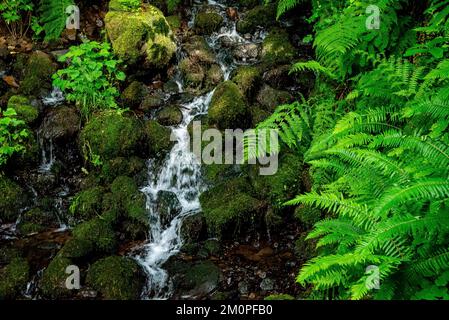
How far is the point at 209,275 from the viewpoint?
16.2 feet

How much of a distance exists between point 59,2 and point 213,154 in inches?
178

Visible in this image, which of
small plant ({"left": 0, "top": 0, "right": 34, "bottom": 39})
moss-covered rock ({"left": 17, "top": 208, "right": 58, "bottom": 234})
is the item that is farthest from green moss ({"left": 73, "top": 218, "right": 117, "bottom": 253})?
small plant ({"left": 0, "top": 0, "right": 34, "bottom": 39})

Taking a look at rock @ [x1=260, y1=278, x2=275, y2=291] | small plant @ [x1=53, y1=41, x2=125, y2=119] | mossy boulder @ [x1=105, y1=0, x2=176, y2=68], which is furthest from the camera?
mossy boulder @ [x1=105, y1=0, x2=176, y2=68]

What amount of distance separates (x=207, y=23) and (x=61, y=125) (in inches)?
151

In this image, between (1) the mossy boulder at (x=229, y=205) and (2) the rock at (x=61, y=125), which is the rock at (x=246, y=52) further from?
(2) the rock at (x=61, y=125)

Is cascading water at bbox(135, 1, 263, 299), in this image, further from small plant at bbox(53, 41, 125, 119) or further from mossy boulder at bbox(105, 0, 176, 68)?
small plant at bbox(53, 41, 125, 119)

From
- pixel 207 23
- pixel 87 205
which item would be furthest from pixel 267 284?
pixel 207 23

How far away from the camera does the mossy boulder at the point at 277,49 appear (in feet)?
25.3

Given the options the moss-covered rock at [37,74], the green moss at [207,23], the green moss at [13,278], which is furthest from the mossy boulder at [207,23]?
the green moss at [13,278]

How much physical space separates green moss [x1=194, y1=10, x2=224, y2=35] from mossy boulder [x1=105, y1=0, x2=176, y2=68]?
911 mm

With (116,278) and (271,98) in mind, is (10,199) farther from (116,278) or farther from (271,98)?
(271,98)

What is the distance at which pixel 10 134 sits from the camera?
21.7 feet

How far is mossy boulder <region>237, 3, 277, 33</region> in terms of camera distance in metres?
8.72

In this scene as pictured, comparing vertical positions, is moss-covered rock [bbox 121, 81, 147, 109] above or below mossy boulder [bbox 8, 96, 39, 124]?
above
